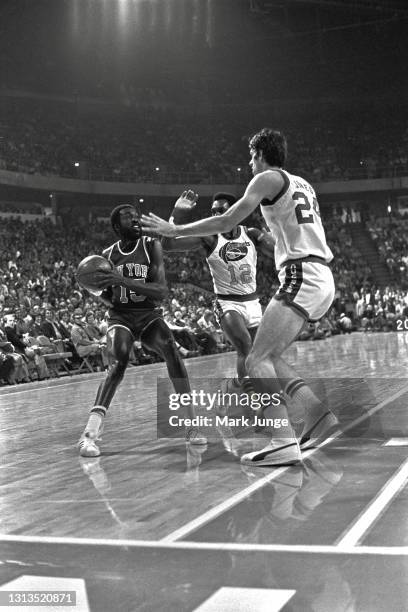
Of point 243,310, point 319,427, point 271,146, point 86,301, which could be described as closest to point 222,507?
point 319,427

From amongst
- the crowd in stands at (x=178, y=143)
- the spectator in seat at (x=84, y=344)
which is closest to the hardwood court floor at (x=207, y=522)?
the spectator in seat at (x=84, y=344)

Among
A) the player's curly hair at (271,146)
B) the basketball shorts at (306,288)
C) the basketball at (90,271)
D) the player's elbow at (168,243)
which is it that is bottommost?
the basketball shorts at (306,288)

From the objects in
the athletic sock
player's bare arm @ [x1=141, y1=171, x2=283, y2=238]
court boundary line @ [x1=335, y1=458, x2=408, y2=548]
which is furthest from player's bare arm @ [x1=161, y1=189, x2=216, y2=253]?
court boundary line @ [x1=335, y1=458, x2=408, y2=548]

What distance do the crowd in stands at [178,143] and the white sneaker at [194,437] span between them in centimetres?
2944

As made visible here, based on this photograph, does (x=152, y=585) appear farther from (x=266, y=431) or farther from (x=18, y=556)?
(x=266, y=431)

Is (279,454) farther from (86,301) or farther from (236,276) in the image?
(86,301)

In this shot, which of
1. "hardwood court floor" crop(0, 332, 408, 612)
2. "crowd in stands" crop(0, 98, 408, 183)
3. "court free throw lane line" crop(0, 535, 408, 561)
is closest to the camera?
"hardwood court floor" crop(0, 332, 408, 612)

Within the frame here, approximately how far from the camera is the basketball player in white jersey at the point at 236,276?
6.80 meters

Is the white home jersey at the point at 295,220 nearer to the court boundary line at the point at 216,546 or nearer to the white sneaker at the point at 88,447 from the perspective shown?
the white sneaker at the point at 88,447

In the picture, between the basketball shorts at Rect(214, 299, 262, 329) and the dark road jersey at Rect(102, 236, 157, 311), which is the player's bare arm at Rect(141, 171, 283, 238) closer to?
the dark road jersey at Rect(102, 236, 157, 311)

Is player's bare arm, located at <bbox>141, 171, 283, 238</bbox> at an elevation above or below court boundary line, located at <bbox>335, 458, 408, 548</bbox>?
above

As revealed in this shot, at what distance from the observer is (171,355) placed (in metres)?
5.79

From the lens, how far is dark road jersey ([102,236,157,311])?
5863mm

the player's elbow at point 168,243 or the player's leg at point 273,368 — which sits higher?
the player's elbow at point 168,243
